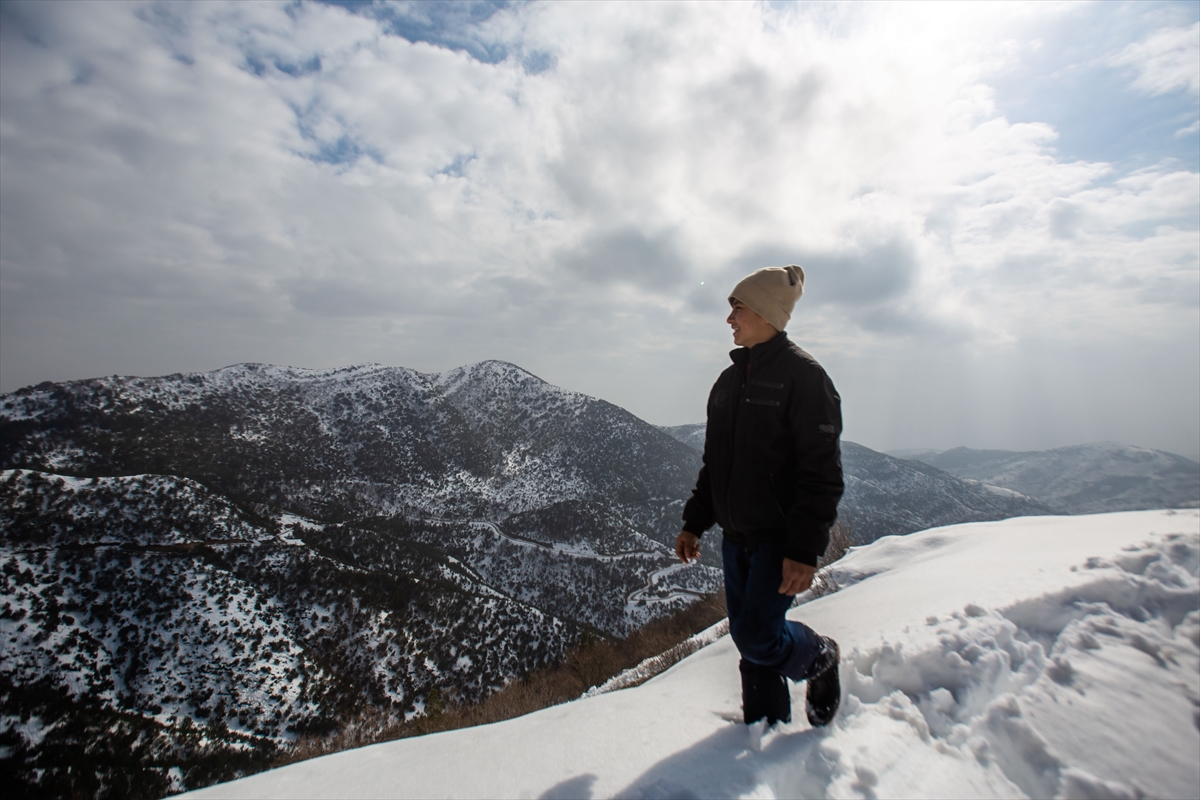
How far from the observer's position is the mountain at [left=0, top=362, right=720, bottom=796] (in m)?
48.3

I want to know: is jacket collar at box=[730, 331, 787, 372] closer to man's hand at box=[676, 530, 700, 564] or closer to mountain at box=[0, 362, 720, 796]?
man's hand at box=[676, 530, 700, 564]

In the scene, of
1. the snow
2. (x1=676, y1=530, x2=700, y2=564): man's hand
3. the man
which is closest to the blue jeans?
the man

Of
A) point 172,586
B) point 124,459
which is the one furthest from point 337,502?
point 172,586

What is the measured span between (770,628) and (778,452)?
960 millimetres

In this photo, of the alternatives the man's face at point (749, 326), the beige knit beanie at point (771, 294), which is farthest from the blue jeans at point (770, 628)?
the beige knit beanie at point (771, 294)

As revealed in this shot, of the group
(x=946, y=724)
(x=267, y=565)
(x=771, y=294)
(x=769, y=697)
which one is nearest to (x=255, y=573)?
(x=267, y=565)

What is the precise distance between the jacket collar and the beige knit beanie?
91 millimetres

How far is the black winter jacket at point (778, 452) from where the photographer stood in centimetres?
247

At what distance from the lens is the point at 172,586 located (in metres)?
59.0

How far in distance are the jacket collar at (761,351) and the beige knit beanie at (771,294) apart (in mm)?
91

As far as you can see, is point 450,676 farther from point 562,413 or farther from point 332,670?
point 562,413

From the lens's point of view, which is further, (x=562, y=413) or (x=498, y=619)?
(x=562, y=413)

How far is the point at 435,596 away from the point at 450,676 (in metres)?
16.6

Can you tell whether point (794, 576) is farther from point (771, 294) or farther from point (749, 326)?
point (771, 294)
